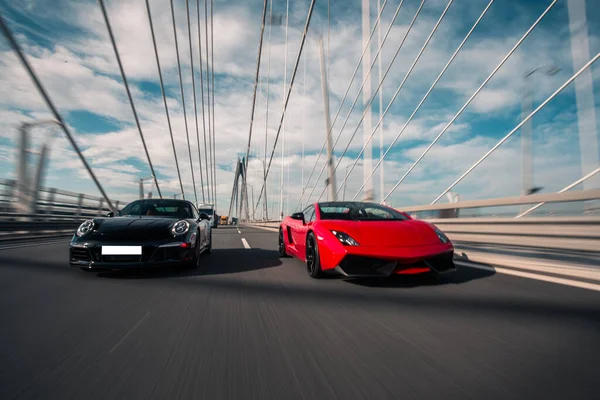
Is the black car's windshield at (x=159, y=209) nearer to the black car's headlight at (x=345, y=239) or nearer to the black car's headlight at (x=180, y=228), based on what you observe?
the black car's headlight at (x=180, y=228)

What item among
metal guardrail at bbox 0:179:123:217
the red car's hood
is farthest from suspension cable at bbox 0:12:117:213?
the red car's hood

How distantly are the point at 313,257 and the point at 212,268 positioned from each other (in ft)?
5.47

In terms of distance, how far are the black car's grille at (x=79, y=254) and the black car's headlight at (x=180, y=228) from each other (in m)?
0.98

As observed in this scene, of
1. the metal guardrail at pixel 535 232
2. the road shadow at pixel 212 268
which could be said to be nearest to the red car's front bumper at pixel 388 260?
the metal guardrail at pixel 535 232

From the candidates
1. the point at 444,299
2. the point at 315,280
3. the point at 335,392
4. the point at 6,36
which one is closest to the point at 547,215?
the point at 444,299

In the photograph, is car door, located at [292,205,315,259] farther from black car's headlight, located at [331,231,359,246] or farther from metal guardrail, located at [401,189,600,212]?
metal guardrail, located at [401,189,600,212]

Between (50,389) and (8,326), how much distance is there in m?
1.29

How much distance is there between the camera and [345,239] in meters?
4.14

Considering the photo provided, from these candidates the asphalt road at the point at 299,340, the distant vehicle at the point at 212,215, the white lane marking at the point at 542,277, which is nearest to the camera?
the asphalt road at the point at 299,340

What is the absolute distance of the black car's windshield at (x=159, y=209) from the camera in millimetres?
6121

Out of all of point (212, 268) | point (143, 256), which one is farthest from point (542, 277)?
point (143, 256)

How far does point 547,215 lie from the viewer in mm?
4926

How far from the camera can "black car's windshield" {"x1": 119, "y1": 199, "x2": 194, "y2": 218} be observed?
6121 millimetres

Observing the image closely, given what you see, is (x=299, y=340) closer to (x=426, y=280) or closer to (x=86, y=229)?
(x=426, y=280)
